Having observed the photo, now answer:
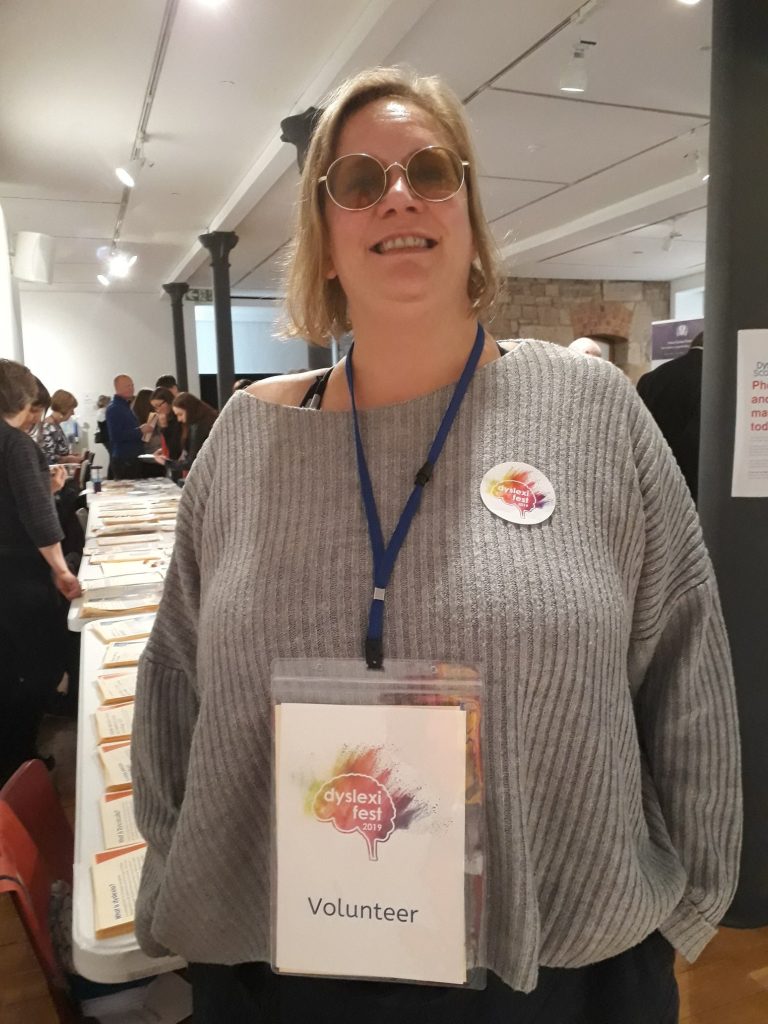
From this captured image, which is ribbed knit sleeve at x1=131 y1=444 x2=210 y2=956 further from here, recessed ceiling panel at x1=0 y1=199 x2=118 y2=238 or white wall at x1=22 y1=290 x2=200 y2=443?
white wall at x1=22 y1=290 x2=200 y2=443

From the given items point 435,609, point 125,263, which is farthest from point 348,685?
point 125,263

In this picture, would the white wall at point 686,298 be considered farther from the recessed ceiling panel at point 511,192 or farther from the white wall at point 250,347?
the white wall at point 250,347

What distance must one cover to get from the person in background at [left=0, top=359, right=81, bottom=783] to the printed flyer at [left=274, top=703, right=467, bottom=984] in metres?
2.12

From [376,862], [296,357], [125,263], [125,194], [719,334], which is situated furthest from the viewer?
[296,357]

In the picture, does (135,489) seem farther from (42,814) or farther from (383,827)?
(383,827)

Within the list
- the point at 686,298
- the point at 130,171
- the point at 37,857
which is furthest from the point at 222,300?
the point at 37,857

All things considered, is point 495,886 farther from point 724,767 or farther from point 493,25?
point 493,25

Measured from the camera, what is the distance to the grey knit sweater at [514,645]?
0.74m

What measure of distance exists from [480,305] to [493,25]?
313cm

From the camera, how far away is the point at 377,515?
807 millimetres

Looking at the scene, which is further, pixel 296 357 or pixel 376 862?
pixel 296 357

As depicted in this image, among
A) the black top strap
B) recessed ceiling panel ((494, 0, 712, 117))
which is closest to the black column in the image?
recessed ceiling panel ((494, 0, 712, 117))

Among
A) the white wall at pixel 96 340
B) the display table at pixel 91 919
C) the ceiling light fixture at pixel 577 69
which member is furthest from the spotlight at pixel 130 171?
the white wall at pixel 96 340

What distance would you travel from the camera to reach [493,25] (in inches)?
134
